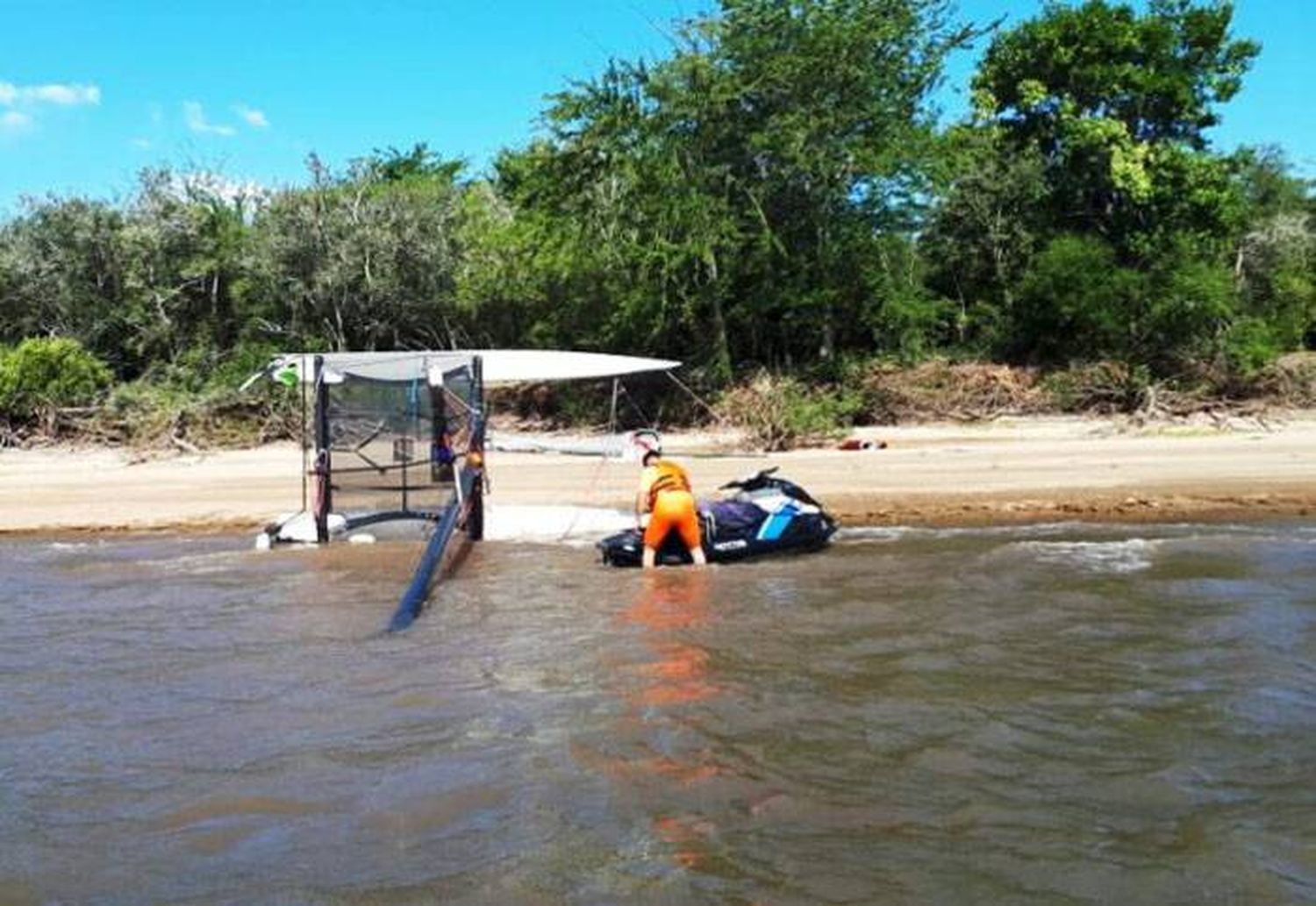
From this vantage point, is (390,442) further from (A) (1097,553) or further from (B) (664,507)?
(A) (1097,553)

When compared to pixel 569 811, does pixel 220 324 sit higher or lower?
higher

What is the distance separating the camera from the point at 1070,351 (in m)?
27.1

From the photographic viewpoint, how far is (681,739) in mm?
7168

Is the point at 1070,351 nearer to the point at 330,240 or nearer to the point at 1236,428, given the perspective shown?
the point at 1236,428

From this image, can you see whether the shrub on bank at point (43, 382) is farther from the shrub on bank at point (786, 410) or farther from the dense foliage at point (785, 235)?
the shrub on bank at point (786, 410)

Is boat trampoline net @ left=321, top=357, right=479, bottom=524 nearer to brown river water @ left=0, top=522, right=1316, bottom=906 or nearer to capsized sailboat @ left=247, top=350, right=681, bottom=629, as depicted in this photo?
capsized sailboat @ left=247, top=350, right=681, bottom=629

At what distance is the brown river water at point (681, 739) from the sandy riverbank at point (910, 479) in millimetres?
3872

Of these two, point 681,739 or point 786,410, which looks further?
point 786,410

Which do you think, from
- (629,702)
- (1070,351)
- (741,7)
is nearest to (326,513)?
(629,702)

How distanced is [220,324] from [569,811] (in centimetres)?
2757

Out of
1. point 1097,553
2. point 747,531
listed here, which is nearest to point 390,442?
point 747,531

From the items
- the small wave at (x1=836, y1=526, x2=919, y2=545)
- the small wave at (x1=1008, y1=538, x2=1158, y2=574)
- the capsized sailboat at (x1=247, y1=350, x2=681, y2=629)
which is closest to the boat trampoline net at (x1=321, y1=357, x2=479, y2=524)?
the capsized sailboat at (x1=247, y1=350, x2=681, y2=629)

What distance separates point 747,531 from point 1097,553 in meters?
3.61

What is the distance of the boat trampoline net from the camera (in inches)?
570
